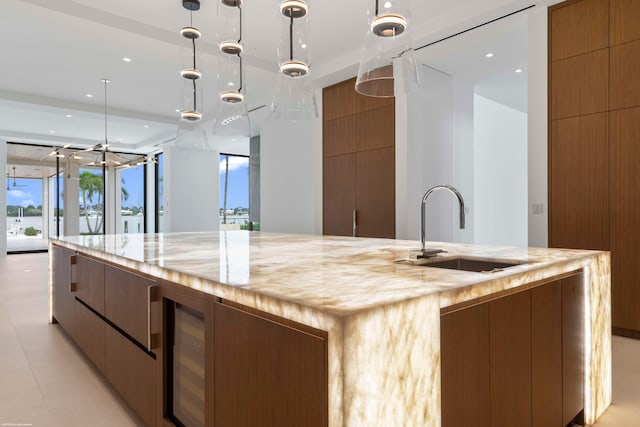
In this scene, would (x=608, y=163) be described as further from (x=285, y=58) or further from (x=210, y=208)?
(x=210, y=208)

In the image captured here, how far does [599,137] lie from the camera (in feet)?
11.9

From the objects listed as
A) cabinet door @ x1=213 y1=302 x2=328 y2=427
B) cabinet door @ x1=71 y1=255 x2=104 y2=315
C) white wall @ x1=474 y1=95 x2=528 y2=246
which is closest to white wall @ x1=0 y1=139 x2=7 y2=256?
cabinet door @ x1=71 y1=255 x2=104 y2=315

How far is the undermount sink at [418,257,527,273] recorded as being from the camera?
1842 mm

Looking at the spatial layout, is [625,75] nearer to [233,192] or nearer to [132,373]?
[132,373]

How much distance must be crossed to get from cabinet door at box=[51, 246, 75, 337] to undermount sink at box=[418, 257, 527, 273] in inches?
106

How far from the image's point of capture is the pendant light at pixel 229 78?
322 centimetres

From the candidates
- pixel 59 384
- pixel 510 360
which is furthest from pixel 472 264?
pixel 59 384

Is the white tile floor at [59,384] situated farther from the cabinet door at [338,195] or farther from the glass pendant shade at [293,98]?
Answer: the cabinet door at [338,195]

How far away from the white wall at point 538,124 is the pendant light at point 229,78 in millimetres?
2822

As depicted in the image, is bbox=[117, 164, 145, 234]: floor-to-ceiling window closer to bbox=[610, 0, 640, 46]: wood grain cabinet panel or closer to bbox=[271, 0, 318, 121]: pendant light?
bbox=[271, 0, 318, 121]: pendant light

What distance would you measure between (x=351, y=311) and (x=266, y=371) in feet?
1.15

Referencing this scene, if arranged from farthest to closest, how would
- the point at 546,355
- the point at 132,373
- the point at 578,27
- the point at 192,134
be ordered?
the point at 192,134 → the point at 578,27 → the point at 132,373 → the point at 546,355

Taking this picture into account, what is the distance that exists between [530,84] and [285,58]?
2676 millimetres

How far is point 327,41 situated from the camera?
531 cm
